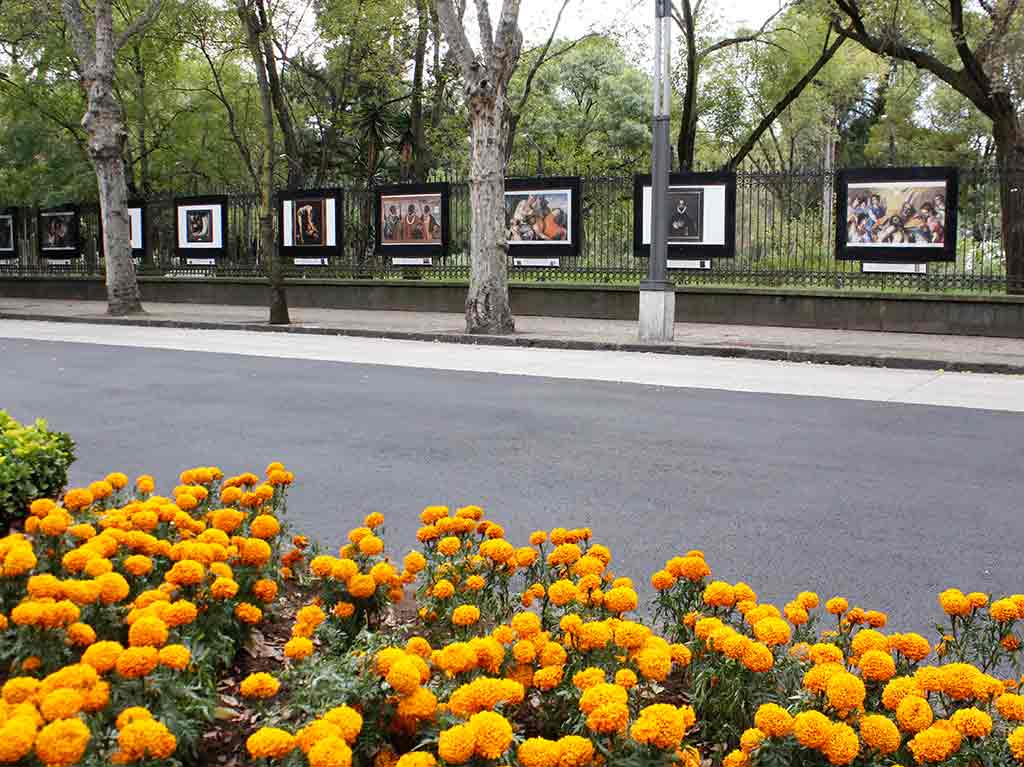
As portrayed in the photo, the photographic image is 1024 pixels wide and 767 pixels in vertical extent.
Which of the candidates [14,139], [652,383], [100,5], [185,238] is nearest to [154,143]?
[14,139]

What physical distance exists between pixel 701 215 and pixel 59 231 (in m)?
20.4

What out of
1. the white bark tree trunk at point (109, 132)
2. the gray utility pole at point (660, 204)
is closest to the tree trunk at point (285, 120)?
the white bark tree trunk at point (109, 132)

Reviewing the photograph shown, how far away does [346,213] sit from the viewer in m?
27.1

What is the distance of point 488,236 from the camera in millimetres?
19719

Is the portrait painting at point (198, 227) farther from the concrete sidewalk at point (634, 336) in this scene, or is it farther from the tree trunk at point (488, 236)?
the tree trunk at point (488, 236)

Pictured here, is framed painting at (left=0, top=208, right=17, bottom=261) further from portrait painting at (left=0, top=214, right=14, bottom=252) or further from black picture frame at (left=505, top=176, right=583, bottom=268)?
black picture frame at (left=505, top=176, right=583, bottom=268)

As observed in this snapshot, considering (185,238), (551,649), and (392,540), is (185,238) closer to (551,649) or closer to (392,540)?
(392,540)

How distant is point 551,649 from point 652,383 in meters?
10.3

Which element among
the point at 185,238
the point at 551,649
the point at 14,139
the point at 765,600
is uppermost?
the point at 14,139

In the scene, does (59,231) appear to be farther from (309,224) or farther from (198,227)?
(309,224)

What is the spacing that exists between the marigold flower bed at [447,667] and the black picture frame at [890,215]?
664 inches

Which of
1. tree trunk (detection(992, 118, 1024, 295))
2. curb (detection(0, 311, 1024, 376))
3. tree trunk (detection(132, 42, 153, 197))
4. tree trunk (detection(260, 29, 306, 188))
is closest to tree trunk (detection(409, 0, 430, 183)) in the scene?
tree trunk (detection(260, 29, 306, 188))

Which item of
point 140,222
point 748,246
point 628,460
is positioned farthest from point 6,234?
point 628,460

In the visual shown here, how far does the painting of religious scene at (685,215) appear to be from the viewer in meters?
21.9
